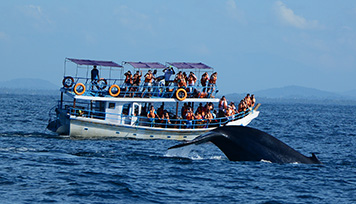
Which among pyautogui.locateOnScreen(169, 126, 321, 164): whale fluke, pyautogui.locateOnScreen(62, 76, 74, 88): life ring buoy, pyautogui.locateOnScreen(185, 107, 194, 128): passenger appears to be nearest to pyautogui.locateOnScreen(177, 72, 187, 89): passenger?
pyautogui.locateOnScreen(185, 107, 194, 128): passenger

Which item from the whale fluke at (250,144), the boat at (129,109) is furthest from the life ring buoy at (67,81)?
the whale fluke at (250,144)

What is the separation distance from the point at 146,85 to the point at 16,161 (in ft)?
45.4

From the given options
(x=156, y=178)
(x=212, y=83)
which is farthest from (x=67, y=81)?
(x=156, y=178)

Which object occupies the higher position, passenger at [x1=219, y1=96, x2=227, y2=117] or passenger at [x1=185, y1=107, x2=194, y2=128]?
passenger at [x1=219, y1=96, x2=227, y2=117]

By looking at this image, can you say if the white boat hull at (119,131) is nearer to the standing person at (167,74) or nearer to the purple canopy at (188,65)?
the standing person at (167,74)

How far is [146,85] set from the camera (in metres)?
35.3

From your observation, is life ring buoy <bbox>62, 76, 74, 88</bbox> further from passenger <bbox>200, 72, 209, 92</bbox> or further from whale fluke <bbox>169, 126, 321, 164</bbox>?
whale fluke <bbox>169, 126, 321, 164</bbox>

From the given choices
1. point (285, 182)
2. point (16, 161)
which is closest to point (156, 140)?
point (16, 161)

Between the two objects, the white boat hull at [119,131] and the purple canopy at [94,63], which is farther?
the purple canopy at [94,63]

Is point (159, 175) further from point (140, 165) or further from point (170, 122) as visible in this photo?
point (170, 122)

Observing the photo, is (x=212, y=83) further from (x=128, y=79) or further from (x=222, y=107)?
(x=128, y=79)

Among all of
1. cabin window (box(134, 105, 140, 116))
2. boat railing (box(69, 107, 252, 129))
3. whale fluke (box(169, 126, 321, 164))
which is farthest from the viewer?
cabin window (box(134, 105, 140, 116))

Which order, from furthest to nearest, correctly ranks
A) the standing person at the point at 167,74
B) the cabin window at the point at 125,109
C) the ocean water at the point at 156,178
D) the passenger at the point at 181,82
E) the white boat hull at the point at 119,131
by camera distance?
the standing person at the point at 167,74 < the passenger at the point at 181,82 < the cabin window at the point at 125,109 < the white boat hull at the point at 119,131 < the ocean water at the point at 156,178

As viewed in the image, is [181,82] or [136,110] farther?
[181,82]
